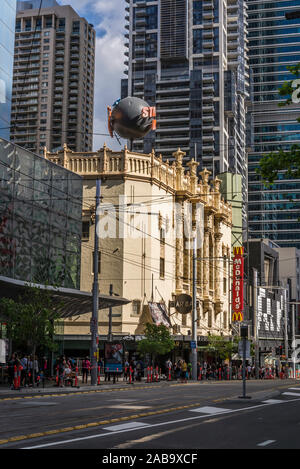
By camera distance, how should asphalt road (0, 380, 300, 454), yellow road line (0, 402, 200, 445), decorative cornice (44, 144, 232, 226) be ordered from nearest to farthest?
asphalt road (0, 380, 300, 454) → yellow road line (0, 402, 200, 445) → decorative cornice (44, 144, 232, 226)

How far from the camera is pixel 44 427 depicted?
14859 millimetres

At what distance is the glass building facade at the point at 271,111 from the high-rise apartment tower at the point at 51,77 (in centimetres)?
4212

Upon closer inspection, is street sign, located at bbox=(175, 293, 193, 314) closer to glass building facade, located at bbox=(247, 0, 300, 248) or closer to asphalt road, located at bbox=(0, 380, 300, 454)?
asphalt road, located at bbox=(0, 380, 300, 454)

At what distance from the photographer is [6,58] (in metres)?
53.2

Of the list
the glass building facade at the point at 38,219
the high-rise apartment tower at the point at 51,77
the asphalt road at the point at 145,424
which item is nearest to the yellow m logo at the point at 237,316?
the glass building facade at the point at 38,219

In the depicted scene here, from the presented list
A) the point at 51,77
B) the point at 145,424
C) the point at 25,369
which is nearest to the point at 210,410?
the point at 145,424

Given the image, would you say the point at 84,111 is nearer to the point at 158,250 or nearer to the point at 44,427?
the point at 158,250

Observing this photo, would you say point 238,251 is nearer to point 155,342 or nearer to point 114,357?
point 155,342

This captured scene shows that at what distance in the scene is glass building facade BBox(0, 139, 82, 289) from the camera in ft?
127

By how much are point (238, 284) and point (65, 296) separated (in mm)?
36602

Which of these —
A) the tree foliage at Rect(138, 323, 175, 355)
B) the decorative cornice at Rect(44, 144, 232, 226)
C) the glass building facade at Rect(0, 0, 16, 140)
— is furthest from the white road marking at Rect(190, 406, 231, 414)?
the glass building facade at Rect(0, 0, 16, 140)

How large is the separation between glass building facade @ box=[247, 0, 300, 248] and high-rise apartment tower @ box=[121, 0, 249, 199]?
24338 millimetres

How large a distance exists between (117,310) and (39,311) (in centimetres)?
2129

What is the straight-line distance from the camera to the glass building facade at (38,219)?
3862cm
